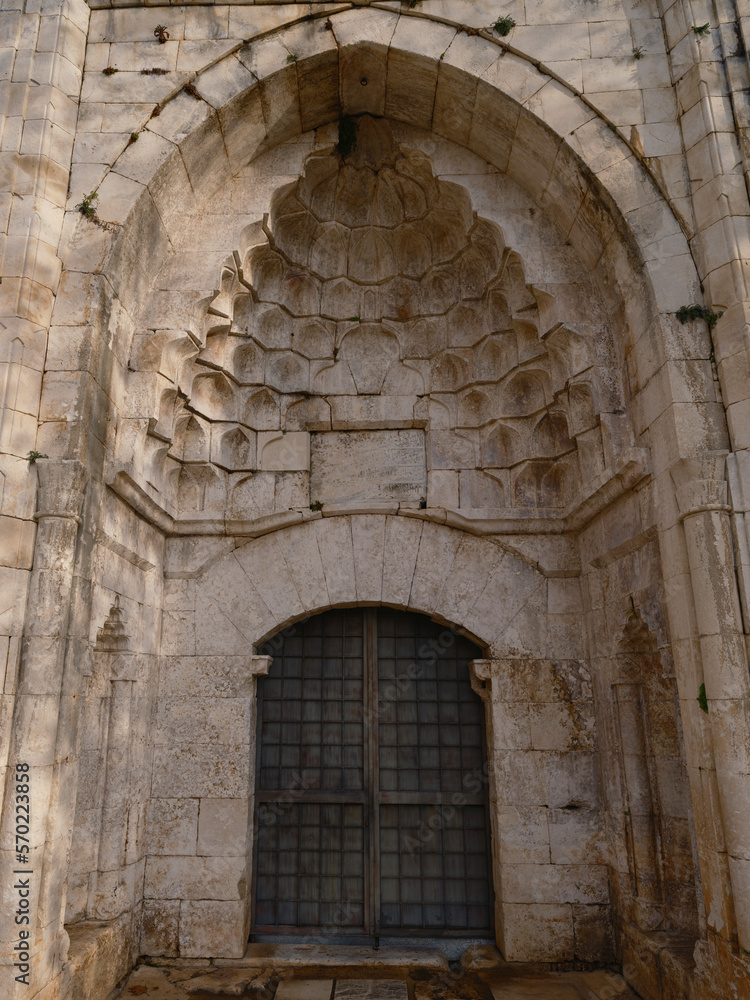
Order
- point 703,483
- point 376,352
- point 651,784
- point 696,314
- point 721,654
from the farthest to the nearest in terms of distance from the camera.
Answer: point 376,352, point 651,784, point 696,314, point 703,483, point 721,654

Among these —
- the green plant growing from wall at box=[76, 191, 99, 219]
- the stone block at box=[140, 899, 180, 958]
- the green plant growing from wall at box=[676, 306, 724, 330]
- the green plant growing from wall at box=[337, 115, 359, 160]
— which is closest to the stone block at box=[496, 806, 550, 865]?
the stone block at box=[140, 899, 180, 958]

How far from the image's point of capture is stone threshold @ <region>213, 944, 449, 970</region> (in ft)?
14.5

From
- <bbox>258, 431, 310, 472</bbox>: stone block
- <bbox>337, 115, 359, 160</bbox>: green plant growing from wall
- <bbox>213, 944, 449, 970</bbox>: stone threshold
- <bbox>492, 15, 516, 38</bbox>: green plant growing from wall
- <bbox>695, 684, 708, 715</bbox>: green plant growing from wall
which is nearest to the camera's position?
<bbox>695, 684, 708, 715</bbox>: green plant growing from wall

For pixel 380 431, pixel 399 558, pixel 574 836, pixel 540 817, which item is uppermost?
pixel 380 431

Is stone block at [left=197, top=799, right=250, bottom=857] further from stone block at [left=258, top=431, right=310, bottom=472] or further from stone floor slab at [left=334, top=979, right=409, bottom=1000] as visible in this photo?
stone block at [left=258, top=431, right=310, bottom=472]

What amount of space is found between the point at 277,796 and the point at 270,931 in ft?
2.75

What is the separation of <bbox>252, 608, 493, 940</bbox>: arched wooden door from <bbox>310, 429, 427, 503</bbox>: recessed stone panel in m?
0.87

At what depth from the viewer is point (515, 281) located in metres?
5.05

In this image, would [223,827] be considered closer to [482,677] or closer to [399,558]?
[482,677]

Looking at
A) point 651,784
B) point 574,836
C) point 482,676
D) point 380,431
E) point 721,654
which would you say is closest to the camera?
point 721,654

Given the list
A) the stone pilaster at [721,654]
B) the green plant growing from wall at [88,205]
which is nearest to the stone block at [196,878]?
the stone pilaster at [721,654]

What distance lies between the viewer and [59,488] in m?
3.72

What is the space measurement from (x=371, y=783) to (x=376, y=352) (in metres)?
3.16

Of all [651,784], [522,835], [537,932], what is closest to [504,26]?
[651,784]
